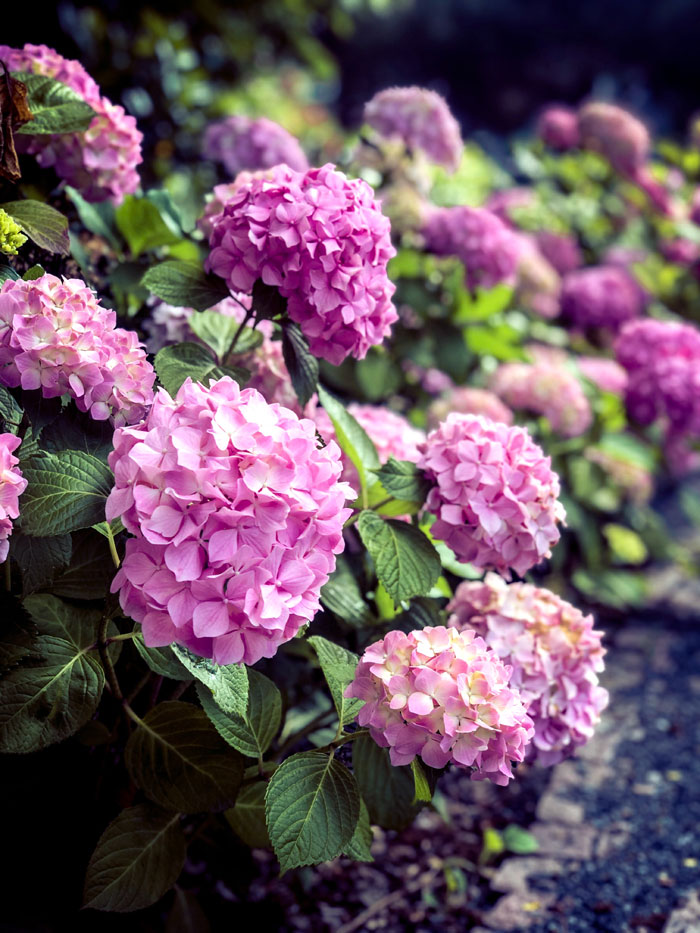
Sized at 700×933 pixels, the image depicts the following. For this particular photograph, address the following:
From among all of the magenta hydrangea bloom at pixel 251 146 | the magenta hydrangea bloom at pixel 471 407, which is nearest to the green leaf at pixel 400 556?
the magenta hydrangea bloom at pixel 471 407

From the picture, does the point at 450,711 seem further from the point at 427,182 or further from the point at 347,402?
the point at 427,182

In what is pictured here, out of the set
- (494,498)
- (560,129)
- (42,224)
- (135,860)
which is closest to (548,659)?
(494,498)

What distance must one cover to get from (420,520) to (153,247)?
750 mm

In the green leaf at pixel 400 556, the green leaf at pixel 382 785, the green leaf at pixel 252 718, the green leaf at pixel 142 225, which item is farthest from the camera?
the green leaf at pixel 142 225

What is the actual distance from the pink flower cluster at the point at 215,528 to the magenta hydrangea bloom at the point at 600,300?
2.48 m

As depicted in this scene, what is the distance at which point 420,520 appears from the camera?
1.38 meters

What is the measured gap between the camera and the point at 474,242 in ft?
7.58

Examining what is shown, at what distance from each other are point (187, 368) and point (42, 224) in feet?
0.97

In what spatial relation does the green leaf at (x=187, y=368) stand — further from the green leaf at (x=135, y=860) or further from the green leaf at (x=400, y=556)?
the green leaf at (x=135, y=860)

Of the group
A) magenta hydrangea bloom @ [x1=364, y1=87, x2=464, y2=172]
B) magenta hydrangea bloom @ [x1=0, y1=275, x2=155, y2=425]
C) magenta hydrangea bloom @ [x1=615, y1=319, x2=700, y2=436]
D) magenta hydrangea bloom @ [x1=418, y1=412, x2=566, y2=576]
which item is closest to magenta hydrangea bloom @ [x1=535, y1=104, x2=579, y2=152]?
magenta hydrangea bloom @ [x1=615, y1=319, x2=700, y2=436]

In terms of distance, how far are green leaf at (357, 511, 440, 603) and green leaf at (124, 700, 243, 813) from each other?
0.29m

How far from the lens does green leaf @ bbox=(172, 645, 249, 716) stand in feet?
3.00

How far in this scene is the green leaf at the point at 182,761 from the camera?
1067 mm

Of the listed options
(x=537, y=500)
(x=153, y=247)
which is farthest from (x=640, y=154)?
(x=537, y=500)
